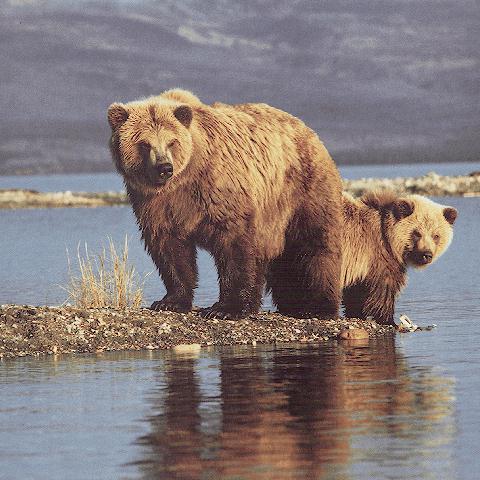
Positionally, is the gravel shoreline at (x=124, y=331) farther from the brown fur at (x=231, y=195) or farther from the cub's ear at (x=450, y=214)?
the cub's ear at (x=450, y=214)

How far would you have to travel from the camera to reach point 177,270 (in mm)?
14164

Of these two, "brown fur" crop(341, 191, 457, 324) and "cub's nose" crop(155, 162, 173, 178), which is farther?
"brown fur" crop(341, 191, 457, 324)

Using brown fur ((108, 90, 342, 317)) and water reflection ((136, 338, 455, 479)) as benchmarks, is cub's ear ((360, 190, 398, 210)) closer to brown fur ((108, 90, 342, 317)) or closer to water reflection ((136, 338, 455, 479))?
brown fur ((108, 90, 342, 317))

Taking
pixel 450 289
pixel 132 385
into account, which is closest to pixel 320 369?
pixel 132 385

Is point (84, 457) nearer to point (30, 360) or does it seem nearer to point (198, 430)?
point (198, 430)

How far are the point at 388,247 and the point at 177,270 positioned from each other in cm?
255

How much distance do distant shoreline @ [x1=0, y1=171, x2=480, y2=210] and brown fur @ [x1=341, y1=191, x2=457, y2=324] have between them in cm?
4845

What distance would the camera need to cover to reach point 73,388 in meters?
11.4

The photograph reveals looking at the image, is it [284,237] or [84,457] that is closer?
[84,457]

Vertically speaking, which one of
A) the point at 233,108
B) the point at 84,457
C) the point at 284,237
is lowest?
the point at 84,457

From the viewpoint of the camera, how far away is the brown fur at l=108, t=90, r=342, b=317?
13.7 m

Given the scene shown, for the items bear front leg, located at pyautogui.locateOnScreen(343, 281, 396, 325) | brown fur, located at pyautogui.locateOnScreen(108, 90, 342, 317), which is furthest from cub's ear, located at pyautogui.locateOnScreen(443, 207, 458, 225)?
brown fur, located at pyautogui.locateOnScreen(108, 90, 342, 317)

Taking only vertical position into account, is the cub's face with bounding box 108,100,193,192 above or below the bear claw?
above

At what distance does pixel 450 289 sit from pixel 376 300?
6.93m
